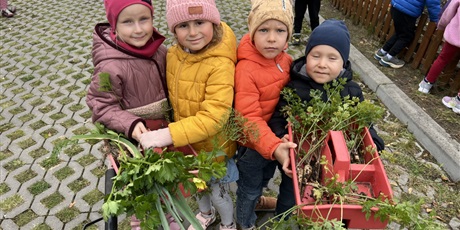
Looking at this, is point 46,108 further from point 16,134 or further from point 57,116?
point 16,134

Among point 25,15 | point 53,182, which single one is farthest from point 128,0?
point 25,15

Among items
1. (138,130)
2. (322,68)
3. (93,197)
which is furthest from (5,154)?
(322,68)

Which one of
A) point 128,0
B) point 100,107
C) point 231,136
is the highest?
point 128,0

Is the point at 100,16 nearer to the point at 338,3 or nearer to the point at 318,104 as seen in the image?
the point at 338,3

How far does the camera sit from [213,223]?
298 centimetres

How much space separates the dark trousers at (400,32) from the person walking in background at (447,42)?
565mm

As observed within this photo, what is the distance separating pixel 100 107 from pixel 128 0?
60cm

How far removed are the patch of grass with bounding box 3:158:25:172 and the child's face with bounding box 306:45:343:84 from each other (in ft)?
10.9

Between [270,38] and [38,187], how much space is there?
284cm

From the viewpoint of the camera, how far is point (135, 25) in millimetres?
1932

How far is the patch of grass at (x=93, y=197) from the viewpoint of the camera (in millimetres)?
3252

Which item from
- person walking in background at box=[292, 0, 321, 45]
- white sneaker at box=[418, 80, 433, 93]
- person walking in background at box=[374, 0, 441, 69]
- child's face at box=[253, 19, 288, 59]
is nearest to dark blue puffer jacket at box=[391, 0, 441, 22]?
person walking in background at box=[374, 0, 441, 69]

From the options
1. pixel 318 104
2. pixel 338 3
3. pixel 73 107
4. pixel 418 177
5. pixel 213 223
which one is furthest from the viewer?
pixel 338 3

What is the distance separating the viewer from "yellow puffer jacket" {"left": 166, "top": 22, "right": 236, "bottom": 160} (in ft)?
6.11
